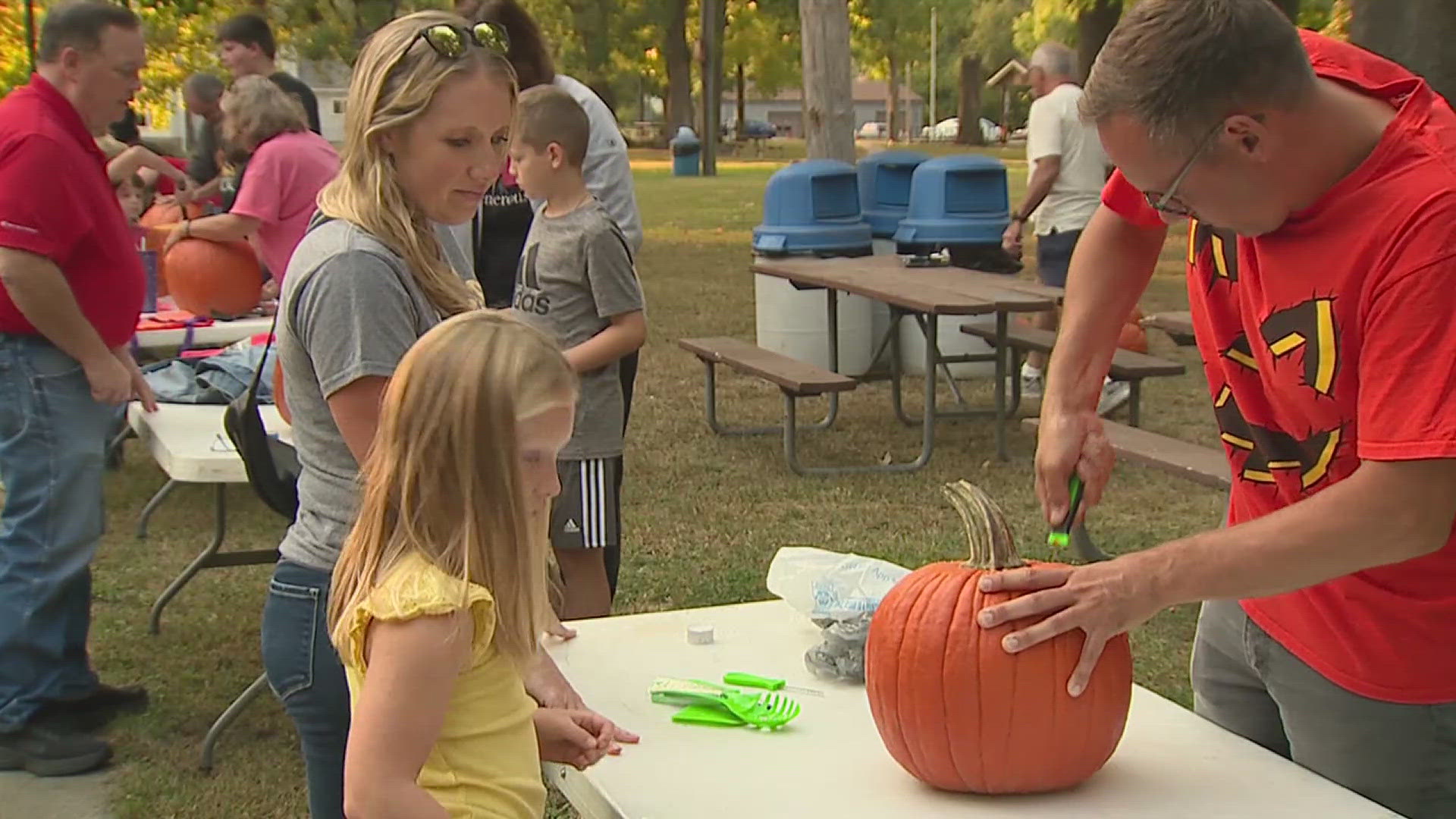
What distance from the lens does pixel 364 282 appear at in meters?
2.28

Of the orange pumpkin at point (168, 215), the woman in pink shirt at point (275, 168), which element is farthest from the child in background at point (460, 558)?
the orange pumpkin at point (168, 215)

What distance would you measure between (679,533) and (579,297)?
235cm

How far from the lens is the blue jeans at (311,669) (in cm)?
239

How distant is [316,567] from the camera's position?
7.85 feet

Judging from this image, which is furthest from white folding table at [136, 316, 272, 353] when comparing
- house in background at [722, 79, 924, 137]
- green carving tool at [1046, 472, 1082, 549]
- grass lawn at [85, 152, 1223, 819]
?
house in background at [722, 79, 924, 137]

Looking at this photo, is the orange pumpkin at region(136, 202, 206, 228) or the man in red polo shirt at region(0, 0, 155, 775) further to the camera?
the orange pumpkin at region(136, 202, 206, 228)

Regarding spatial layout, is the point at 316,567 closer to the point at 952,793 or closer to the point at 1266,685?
the point at 952,793

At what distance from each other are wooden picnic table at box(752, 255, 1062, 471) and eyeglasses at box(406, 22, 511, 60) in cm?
493

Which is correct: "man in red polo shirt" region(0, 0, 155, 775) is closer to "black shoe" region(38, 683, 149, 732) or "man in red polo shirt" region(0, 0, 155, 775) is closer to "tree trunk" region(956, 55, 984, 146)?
"black shoe" region(38, 683, 149, 732)

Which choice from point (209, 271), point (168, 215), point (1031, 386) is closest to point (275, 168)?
point (209, 271)

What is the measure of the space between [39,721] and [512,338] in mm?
3259

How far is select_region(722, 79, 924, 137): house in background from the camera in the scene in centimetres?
10256

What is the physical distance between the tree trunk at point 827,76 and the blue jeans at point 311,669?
993 centimetres

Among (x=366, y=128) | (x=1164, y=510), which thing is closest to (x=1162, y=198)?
(x=366, y=128)
